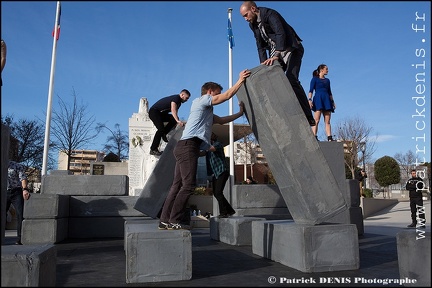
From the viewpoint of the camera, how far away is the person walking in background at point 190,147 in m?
3.98

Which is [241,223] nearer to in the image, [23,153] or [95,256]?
[95,256]

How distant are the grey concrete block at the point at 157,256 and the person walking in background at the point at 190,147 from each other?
26cm

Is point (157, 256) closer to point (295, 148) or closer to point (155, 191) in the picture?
point (295, 148)

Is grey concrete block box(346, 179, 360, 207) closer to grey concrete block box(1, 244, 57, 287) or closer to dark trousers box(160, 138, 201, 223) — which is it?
dark trousers box(160, 138, 201, 223)

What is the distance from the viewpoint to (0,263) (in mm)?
2461

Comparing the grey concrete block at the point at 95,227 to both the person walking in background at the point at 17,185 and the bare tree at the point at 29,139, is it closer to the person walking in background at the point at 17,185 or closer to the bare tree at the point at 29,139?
the person walking in background at the point at 17,185

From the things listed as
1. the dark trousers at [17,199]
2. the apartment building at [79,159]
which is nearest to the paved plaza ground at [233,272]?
the dark trousers at [17,199]

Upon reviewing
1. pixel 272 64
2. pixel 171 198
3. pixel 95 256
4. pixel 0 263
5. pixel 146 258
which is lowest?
pixel 95 256

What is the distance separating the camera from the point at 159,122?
23.1 feet

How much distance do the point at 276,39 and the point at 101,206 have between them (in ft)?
20.3

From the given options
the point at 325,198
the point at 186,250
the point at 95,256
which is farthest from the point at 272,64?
the point at 95,256

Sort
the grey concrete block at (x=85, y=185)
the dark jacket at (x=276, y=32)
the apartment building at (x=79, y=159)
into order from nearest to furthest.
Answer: the dark jacket at (x=276, y=32) < the grey concrete block at (x=85, y=185) < the apartment building at (x=79, y=159)

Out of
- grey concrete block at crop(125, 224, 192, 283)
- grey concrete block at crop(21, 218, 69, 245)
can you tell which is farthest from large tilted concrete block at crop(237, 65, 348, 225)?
grey concrete block at crop(21, 218, 69, 245)

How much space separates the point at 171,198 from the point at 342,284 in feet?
6.91
